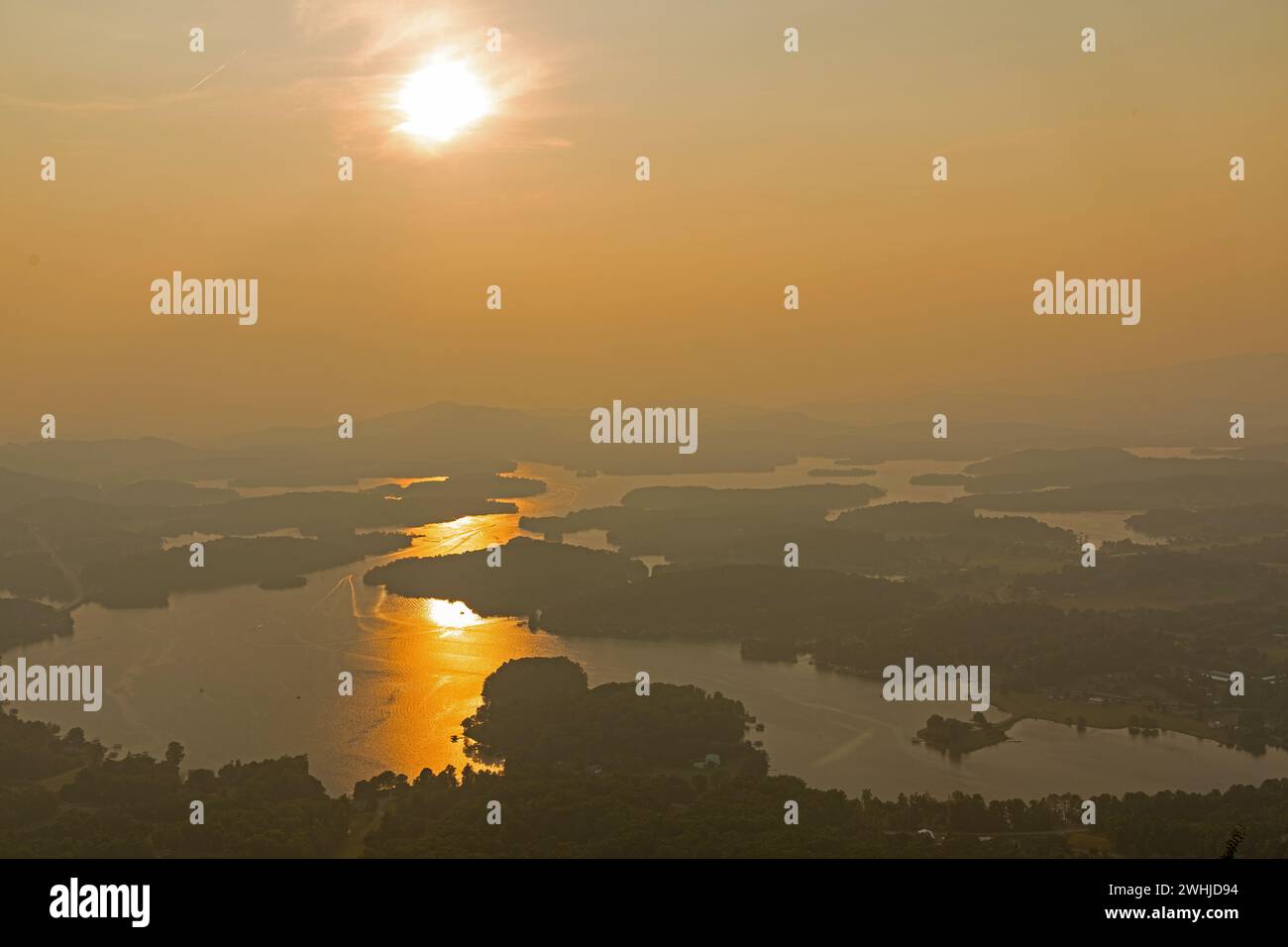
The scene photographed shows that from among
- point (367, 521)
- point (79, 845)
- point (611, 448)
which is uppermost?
point (611, 448)

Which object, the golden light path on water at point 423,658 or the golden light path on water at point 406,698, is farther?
the golden light path on water at point 423,658

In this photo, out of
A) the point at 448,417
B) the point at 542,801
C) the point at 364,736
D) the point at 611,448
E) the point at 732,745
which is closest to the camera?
the point at 542,801

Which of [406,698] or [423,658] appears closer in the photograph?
[406,698]

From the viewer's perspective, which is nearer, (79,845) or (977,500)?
(79,845)

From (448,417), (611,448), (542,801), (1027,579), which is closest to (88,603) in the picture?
(542,801)

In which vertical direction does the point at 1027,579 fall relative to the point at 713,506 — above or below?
below

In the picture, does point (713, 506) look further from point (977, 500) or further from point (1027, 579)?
point (1027, 579)

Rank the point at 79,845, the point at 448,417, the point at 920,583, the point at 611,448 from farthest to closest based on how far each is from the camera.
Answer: the point at 448,417 → the point at 611,448 → the point at 920,583 → the point at 79,845

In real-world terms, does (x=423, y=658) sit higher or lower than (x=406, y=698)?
higher

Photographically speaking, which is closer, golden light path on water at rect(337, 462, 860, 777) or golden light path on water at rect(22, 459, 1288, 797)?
golden light path on water at rect(22, 459, 1288, 797)

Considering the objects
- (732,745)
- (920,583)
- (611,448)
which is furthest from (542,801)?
(611,448)
